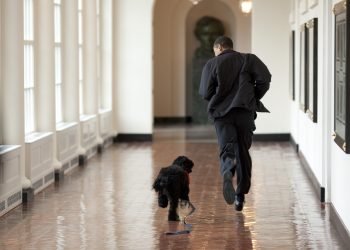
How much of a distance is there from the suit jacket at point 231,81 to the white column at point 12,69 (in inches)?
92.8

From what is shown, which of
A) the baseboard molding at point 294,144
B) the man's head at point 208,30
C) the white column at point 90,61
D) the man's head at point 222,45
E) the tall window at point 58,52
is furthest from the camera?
the man's head at point 208,30

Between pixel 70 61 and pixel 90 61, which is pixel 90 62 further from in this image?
pixel 70 61

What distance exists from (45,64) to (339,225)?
17.6 feet

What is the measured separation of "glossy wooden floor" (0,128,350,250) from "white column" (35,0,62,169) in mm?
976

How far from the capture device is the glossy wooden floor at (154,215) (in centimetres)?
808

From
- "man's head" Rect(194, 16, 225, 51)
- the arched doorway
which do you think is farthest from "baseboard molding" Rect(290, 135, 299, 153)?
"man's head" Rect(194, 16, 225, 51)

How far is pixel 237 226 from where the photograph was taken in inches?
349

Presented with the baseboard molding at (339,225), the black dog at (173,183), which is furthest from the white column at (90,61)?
the baseboard molding at (339,225)

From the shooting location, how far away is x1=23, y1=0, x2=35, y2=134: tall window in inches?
460

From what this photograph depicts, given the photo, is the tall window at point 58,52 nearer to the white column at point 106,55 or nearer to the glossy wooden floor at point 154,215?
the glossy wooden floor at point 154,215

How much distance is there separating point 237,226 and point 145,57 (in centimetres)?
1030

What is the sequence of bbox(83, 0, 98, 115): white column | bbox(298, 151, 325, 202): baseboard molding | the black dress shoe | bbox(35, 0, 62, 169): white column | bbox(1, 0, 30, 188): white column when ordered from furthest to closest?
bbox(83, 0, 98, 115): white column < bbox(35, 0, 62, 169): white column < bbox(298, 151, 325, 202): baseboard molding < bbox(1, 0, 30, 188): white column < the black dress shoe

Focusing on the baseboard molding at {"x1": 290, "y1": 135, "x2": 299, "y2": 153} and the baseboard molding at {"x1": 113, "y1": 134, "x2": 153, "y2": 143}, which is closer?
the baseboard molding at {"x1": 290, "y1": 135, "x2": 299, "y2": 153}

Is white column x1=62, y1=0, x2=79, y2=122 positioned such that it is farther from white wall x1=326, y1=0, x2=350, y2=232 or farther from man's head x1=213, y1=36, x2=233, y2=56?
white wall x1=326, y1=0, x2=350, y2=232
